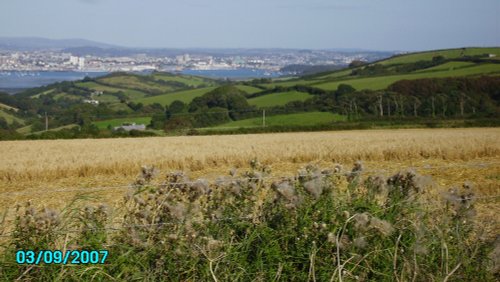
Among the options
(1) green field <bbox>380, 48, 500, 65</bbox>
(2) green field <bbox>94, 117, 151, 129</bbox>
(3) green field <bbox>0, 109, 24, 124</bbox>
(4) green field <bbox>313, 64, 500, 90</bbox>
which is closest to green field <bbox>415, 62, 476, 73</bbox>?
(4) green field <bbox>313, 64, 500, 90</bbox>

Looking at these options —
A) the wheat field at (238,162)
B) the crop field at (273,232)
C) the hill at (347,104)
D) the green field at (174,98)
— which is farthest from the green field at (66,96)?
the crop field at (273,232)

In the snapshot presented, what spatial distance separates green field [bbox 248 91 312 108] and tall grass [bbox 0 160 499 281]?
6246 cm

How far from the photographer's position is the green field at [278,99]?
7012 cm

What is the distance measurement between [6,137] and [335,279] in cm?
3748

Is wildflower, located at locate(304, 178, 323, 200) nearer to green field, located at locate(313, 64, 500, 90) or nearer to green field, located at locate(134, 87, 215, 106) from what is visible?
green field, located at locate(313, 64, 500, 90)

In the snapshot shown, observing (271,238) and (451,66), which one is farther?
(451,66)

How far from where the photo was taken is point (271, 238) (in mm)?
5129

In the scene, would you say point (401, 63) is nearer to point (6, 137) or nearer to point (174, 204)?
point (6, 137)

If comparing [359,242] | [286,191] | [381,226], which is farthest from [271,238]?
[381,226]

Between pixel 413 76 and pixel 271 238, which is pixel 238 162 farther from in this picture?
pixel 413 76

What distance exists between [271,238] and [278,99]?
224 ft

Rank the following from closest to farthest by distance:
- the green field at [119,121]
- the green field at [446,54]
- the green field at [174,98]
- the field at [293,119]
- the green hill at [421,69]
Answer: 1. the field at [293,119]
2. the green field at [119,121]
3. the green hill at [421,69]
4. the green field at [174,98]
5. the green field at [446,54]
